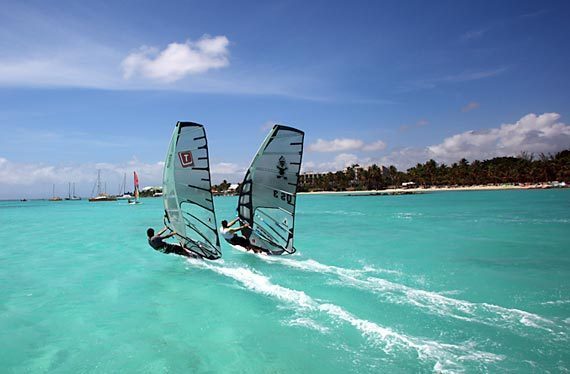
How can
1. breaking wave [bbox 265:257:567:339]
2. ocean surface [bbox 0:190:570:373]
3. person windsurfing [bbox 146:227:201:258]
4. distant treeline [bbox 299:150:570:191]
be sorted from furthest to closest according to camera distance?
1. distant treeline [bbox 299:150:570:191]
2. person windsurfing [bbox 146:227:201:258]
3. breaking wave [bbox 265:257:567:339]
4. ocean surface [bbox 0:190:570:373]

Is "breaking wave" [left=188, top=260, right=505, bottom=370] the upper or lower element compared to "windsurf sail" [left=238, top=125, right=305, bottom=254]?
lower

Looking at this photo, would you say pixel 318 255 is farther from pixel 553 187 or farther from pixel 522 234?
pixel 553 187

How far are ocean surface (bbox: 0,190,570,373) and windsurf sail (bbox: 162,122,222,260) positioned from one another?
134cm

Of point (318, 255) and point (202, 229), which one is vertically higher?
point (202, 229)

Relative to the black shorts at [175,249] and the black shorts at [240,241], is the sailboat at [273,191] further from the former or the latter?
the black shorts at [175,249]

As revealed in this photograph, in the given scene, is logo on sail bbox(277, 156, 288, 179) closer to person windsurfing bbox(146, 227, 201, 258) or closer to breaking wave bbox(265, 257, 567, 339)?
breaking wave bbox(265, 257, 567, 339)

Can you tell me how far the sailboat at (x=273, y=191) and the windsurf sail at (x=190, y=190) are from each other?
58.2 inches

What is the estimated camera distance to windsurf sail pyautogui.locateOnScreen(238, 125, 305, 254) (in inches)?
523

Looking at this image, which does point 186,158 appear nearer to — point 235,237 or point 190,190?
point 190,190

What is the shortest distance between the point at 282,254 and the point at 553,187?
124 metres

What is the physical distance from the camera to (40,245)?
22203 mm

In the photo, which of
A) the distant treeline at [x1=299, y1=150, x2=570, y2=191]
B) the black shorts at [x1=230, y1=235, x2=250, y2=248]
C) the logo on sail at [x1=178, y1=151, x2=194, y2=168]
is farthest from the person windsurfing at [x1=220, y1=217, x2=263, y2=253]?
the distant treeline at [x1=299, y1=150, x2=570, y2=191]

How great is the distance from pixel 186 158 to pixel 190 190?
118 cm

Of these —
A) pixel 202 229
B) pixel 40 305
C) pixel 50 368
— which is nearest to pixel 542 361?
pixel 50 368
